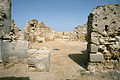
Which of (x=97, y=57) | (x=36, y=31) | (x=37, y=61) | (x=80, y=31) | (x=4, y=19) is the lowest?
(x=37, y=61)

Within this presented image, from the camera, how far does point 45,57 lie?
377 cm

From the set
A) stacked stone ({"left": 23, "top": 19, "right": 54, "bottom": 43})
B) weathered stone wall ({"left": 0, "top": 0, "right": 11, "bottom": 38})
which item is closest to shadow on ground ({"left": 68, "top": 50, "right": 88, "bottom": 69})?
weathered stone wall ({"left": 0, "top": 0, "right": 11, "bottom": 38})

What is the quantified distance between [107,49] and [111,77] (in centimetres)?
121

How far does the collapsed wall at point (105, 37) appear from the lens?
3774 mm

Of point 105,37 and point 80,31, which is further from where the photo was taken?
point 80,31

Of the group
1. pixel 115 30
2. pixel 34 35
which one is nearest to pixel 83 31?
pixel 34 35

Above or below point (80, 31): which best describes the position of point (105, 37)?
below

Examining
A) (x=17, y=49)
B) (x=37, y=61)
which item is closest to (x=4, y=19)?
(x=17, y=49)

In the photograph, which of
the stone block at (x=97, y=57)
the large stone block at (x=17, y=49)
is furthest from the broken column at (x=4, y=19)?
the stone block at (x=97, y=57)

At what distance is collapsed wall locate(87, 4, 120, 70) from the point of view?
149 inches

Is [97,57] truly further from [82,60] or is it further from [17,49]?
[17,49]

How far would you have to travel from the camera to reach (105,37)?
3.85 m

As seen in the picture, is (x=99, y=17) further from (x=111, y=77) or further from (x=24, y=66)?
(x=24, y=66)

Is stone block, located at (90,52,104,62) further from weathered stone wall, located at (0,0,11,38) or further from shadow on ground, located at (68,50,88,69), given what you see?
weathered stone wall, located at (0,0,11,38)
